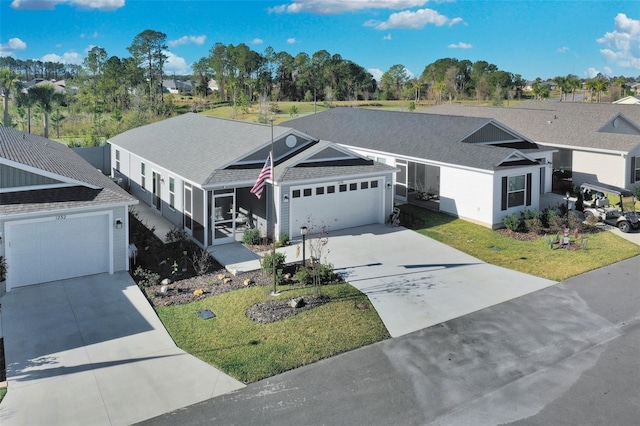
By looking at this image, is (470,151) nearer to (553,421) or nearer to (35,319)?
(553,421)

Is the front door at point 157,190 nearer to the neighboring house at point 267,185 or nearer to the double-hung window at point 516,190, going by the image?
the neighboring house at point 267,185

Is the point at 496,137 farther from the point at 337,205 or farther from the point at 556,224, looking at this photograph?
the point at 337,205

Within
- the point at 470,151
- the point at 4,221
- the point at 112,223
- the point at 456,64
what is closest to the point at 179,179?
the point at 112,223

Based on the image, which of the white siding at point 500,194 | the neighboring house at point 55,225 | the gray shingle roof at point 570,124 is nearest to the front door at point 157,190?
the neighboring house at point 55,225

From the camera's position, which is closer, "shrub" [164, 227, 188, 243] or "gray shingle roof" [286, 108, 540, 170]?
"shrub" [164, 227, 188, 243]

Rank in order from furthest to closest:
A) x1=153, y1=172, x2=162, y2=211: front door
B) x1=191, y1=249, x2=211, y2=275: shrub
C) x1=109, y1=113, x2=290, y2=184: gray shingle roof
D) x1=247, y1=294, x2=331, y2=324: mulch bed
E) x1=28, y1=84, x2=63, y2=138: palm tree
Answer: x1=28, y1=84, x2=63, y2=138: palm tree
x1=153, y1=172, x2=162, y2=211: front door
x1=109, y1=113, x2=290, y2=184: gray shingle roof
x1=191, y1=249, x2=211, y2=275: shrub
x1=247, y1=294, x2=331, y2=324: mulch bed

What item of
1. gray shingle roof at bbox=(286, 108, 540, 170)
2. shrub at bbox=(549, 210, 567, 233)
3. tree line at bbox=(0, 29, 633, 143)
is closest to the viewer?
shrub at bbox=(549, 210, 567, 233)

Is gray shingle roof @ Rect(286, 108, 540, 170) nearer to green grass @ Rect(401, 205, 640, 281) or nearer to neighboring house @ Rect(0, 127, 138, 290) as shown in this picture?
green grass @ Rect(401, 205, 640, 281)

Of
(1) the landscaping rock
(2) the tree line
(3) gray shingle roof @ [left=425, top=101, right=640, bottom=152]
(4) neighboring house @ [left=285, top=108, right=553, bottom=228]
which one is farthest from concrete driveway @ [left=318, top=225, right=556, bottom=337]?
(2) the tree line
